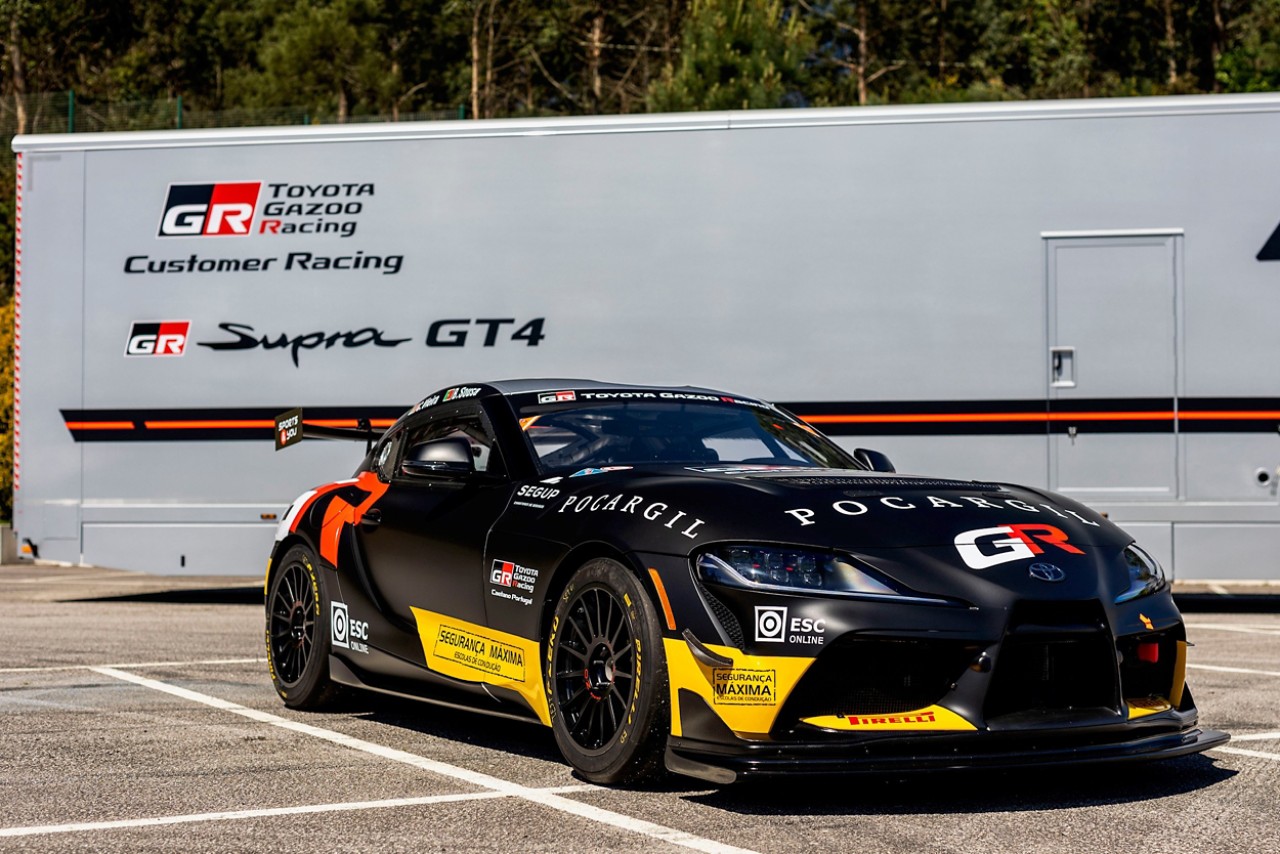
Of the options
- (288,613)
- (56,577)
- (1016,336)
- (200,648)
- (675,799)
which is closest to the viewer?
(675,799)

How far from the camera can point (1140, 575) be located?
Result: 552 cm

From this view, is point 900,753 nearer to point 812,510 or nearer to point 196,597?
point 812,510

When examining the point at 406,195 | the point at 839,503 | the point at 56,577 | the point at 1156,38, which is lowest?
the point at 56,577

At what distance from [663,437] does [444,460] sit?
0.89m

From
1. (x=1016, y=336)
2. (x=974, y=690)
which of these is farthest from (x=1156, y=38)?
(x=974, y=690)

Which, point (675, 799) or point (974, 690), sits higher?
point (974, 690)

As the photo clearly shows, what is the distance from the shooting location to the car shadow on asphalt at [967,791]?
5219mm

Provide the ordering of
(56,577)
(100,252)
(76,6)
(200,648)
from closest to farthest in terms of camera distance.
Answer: (200,648)
(100,252)
(56,577)
(76,6)

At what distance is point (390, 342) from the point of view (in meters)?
12.5

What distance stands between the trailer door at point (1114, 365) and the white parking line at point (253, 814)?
23.0 ft

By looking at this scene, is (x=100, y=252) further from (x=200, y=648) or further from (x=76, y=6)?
(x=76, y=6)

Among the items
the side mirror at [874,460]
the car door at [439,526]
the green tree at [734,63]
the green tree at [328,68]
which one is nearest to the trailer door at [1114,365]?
the side mirror at [874,460]

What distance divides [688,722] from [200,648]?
17.8 ft

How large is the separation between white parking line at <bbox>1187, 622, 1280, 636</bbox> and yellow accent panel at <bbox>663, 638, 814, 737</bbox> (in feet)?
22.3
